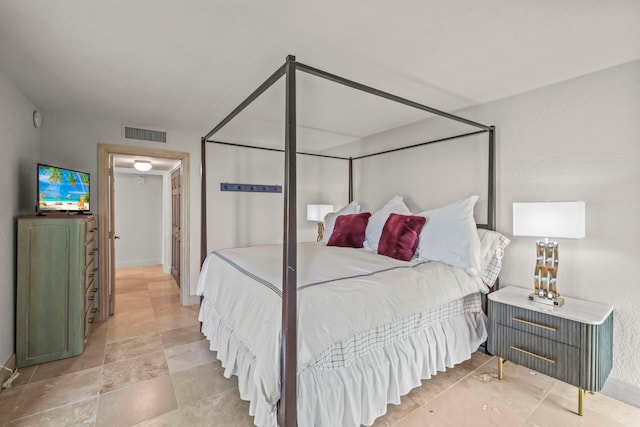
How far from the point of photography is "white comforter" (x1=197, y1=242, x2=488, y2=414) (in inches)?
57.1

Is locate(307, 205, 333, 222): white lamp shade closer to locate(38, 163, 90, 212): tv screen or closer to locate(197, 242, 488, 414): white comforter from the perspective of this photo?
locate(197, 242, 488, 414): white comforter

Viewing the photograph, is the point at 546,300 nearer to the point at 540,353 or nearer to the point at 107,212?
the point at 540,353

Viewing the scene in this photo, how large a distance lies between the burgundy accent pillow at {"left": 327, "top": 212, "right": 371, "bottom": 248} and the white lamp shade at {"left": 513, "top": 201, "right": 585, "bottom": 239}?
1457 mm

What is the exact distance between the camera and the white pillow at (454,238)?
2.33 metres

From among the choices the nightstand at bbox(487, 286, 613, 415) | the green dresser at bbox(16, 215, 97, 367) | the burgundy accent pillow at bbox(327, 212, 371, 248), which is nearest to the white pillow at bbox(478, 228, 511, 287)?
the nightstand at bbox(487, 286, 613, 415)

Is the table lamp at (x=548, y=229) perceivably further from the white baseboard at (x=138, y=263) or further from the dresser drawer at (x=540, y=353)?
the white baseboard at (x=138, y=263)

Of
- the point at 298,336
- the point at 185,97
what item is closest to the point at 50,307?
the point at 185,97

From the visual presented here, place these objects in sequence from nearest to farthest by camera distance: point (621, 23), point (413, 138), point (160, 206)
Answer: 1. point (621, 23)
2. point (413, 138)
3. point (160, 206)

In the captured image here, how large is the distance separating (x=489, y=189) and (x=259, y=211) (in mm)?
2926

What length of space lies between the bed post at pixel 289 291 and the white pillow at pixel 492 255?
181 centimetres

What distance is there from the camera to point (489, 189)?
2.63 metres

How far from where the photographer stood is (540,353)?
1.97m

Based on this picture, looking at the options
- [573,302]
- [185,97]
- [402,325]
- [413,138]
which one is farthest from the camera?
[413,138]

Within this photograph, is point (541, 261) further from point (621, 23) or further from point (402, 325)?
point (621, 23)
